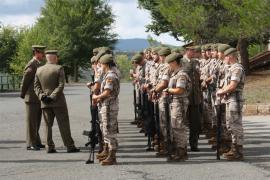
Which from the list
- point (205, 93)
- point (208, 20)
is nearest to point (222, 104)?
point (205, 93)

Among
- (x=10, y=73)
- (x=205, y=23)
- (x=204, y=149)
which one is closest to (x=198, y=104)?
(x=204, y=149)

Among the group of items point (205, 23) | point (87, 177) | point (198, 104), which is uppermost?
point (205, 23)

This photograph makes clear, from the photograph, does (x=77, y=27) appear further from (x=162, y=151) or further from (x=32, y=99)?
(x=162, y=151)

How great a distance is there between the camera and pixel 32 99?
39.3 feet

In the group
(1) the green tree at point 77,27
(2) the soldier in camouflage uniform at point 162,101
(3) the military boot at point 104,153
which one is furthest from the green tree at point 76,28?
(3) the military boot at point 104,153

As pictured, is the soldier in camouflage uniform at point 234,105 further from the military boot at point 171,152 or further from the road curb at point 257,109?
the road curb at point 257,109

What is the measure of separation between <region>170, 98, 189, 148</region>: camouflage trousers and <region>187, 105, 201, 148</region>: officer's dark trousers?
1.37m

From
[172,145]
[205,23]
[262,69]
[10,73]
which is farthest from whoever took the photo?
[10,73]

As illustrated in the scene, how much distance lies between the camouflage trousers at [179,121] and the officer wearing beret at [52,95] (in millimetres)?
2310

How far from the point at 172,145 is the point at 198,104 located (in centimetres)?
166

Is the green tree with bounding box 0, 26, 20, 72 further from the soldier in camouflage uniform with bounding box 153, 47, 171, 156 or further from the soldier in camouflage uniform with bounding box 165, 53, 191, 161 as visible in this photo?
the soldier in camouflage uniform with bounding box 165, 53, 191, 161

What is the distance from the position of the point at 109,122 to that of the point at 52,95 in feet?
6.27

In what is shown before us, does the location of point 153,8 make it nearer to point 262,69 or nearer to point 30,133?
point 262,69

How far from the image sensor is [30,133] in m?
11.9
